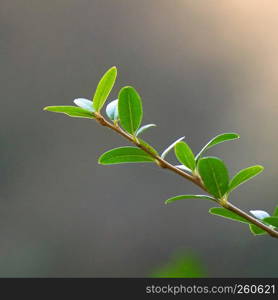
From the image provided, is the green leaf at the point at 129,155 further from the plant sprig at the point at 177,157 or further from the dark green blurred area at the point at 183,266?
the dark green blurred area at the point at 183,266

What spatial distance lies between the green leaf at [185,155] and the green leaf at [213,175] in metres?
0.01

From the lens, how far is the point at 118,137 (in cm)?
319

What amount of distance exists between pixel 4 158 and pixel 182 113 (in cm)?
122

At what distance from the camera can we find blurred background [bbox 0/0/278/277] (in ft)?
10.3

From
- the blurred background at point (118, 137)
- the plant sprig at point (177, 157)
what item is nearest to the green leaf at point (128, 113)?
the plant sprig at point (177, 157)

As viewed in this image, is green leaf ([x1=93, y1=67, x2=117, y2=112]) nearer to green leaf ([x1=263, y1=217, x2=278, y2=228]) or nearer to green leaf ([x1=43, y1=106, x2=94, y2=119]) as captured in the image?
green leaf ([x1=43, y1=106, x2=94, y2=119])

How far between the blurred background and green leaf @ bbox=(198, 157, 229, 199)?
2820mm

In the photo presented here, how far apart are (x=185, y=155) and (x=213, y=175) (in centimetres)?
3

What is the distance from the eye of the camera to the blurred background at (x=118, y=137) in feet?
10.3

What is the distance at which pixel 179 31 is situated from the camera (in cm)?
326

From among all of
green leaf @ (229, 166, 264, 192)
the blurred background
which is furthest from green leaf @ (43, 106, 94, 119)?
the blurred background

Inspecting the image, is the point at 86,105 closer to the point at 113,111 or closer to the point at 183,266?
the point at 113,111

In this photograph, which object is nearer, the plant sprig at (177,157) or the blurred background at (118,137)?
the plant sprig at (177,157)

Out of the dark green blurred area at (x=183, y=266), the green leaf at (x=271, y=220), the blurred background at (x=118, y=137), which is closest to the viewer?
the dark green blurred area at (x=183, y=266)
